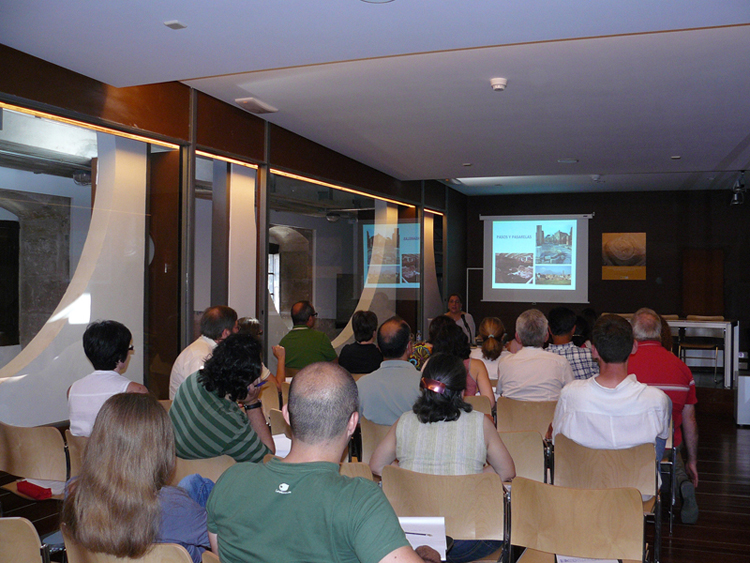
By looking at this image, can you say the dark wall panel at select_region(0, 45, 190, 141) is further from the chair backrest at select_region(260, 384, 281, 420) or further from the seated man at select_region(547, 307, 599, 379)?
the seated man at select_region(547, 307, 599, 379)

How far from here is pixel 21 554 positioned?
1956 millimetres

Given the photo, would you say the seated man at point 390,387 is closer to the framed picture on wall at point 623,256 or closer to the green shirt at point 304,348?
the green shirt at point 304,348

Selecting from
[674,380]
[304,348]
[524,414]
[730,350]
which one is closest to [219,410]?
[524,414]

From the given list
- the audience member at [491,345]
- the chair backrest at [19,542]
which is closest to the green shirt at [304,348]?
the audience member at [491,345]

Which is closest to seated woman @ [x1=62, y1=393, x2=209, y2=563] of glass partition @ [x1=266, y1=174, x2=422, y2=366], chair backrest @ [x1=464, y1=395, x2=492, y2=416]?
chair backrest @ [x1=464, y1=395, x2=492, y2=416]

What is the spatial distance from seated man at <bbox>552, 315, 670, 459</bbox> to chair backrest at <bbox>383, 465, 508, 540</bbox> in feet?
3.33

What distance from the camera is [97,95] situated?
4.43 meters

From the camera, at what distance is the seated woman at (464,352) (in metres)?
4.24

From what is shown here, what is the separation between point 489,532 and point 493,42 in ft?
8.73

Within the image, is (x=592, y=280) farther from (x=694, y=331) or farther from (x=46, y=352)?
(x=46, y=352)

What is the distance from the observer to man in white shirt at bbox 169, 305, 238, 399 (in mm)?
3986

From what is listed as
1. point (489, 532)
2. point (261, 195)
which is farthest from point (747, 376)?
point (489, 532)

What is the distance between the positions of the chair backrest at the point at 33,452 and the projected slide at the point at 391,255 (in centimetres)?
620

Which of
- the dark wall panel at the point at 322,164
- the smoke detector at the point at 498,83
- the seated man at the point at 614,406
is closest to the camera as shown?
the seated man at the point at 614,406
